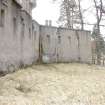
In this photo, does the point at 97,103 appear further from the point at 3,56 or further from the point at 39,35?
the point at 39,35

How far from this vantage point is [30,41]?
15367 mm

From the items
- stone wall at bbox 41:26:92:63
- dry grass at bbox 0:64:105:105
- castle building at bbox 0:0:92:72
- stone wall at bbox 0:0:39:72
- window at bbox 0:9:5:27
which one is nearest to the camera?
dry grass at bbox 0:64:105:105

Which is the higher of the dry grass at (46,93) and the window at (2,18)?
the window at (2,18)

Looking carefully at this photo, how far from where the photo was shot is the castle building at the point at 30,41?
1022 centimetres

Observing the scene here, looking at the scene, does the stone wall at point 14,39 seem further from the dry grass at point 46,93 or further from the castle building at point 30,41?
the dry grass at point 46,93

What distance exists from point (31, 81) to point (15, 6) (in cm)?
454

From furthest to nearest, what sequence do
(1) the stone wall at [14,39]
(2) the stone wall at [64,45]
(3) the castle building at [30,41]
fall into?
(2) the stone wall at [64,45] < (3) the castle building at [30,41] < (1) the stone wall at [14,39]

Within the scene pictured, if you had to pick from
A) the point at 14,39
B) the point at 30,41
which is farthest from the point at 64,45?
the point at 14,39

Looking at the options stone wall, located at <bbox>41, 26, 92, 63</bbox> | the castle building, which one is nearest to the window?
the castle building

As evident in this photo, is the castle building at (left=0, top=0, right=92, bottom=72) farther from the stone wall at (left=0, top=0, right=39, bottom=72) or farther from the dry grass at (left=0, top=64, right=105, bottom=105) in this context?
the dry grass at (left=0, top=64, right=105, bottom=105)

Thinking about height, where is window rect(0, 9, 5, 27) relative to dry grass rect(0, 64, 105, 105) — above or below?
above

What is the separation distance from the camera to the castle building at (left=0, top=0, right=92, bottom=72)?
1022 cm

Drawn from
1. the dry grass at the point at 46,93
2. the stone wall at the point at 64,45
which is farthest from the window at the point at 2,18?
the stone wall at the point at 64,45

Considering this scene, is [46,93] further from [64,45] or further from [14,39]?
[64,45]
